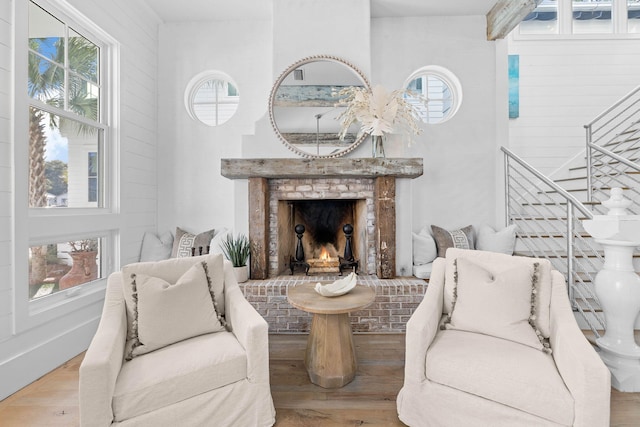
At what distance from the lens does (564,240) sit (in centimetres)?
328

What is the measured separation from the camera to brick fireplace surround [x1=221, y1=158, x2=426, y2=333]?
9.09ft

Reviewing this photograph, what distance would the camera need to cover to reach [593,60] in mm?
4273

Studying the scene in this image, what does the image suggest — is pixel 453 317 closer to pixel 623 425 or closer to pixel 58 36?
pixel 623 425

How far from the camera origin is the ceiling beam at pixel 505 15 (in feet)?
9.67

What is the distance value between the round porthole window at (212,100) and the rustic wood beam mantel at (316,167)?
1.17 m

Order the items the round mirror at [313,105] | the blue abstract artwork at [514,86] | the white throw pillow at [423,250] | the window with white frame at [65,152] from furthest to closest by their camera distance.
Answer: the blue abstract artwork at [514,86] < the white throw pillow at [423,250] < the round mirror at [313,105] < the window with white frame at [65,152]

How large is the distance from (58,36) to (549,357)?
3.77 meters

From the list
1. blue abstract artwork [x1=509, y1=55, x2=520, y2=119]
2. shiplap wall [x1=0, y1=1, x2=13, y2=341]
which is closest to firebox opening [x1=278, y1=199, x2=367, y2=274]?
shiplap wall [x1=0, y1=1, x2=13, y2=341]

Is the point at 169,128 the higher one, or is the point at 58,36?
the point at 58,36

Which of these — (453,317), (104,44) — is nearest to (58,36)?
(104,44)

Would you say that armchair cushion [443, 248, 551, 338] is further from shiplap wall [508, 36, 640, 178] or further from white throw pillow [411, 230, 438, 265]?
shiplap wall [508, 36, 640, 178]

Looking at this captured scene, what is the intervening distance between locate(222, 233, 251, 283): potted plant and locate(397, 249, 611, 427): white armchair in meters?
1.64

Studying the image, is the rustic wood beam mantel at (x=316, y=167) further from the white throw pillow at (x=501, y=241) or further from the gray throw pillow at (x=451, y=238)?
the white throw pillow at (x=501, y=241)

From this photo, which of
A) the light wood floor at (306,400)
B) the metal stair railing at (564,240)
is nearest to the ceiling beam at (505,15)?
the metal stair railing at (564,240)
